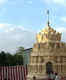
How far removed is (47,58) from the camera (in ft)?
117

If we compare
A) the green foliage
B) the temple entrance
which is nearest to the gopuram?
the temple entrance

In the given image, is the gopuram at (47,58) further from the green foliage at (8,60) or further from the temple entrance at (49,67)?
the green foliage at (8,60)

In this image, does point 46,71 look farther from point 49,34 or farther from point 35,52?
point 49,34

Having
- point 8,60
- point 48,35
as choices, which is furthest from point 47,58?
point 8,60

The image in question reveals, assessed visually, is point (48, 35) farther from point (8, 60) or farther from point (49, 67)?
point (8, 60)

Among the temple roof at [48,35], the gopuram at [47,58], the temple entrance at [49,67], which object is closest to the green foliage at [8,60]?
the temple roof at [48,35]

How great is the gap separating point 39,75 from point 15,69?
267 inches

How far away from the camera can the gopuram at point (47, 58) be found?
35.3 meters

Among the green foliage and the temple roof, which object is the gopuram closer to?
the temple roof

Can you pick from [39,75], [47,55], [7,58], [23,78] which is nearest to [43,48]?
[47,55]

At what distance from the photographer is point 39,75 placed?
3481 centimetres

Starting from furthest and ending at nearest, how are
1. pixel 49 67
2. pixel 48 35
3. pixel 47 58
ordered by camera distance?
pixel 48 35, pixel 49 67, pixel 47 58

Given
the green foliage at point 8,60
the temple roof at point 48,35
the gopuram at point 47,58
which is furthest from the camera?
the green foliage at point 8,60

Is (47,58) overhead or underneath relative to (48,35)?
underneath
